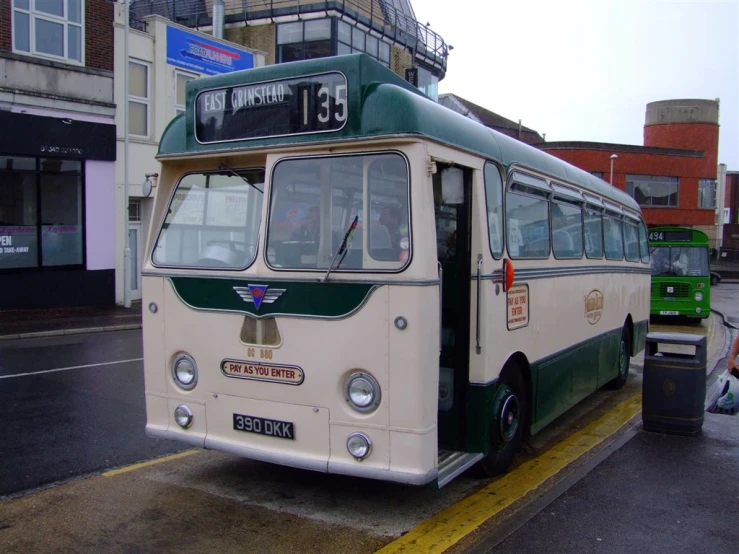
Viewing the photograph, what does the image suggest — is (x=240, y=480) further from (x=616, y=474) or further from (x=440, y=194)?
(x=616, y=474)

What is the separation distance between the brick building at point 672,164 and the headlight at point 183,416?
44585 mm

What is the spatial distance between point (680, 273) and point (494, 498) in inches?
670

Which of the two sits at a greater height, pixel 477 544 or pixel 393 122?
pixel 393 122

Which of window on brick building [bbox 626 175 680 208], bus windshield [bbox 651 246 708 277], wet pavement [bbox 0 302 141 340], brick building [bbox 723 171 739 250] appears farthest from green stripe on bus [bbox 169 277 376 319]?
brick building [bbox 723 171 739 250]

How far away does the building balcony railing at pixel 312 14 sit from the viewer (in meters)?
29.2

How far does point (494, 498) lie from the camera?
5.57 metres

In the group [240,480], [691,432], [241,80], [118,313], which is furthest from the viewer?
[118,313]

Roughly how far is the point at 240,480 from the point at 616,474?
326 centimetres

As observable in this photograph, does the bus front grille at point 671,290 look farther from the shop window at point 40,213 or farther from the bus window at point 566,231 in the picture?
the shop window at point 40,213

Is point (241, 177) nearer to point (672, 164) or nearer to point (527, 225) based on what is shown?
point (527, 225)

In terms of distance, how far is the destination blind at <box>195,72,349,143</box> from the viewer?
16.0ft

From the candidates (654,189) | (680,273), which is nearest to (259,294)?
(680,273)

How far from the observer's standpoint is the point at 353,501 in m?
5.42

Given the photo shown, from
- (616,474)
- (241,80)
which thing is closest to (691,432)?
(616,474)
